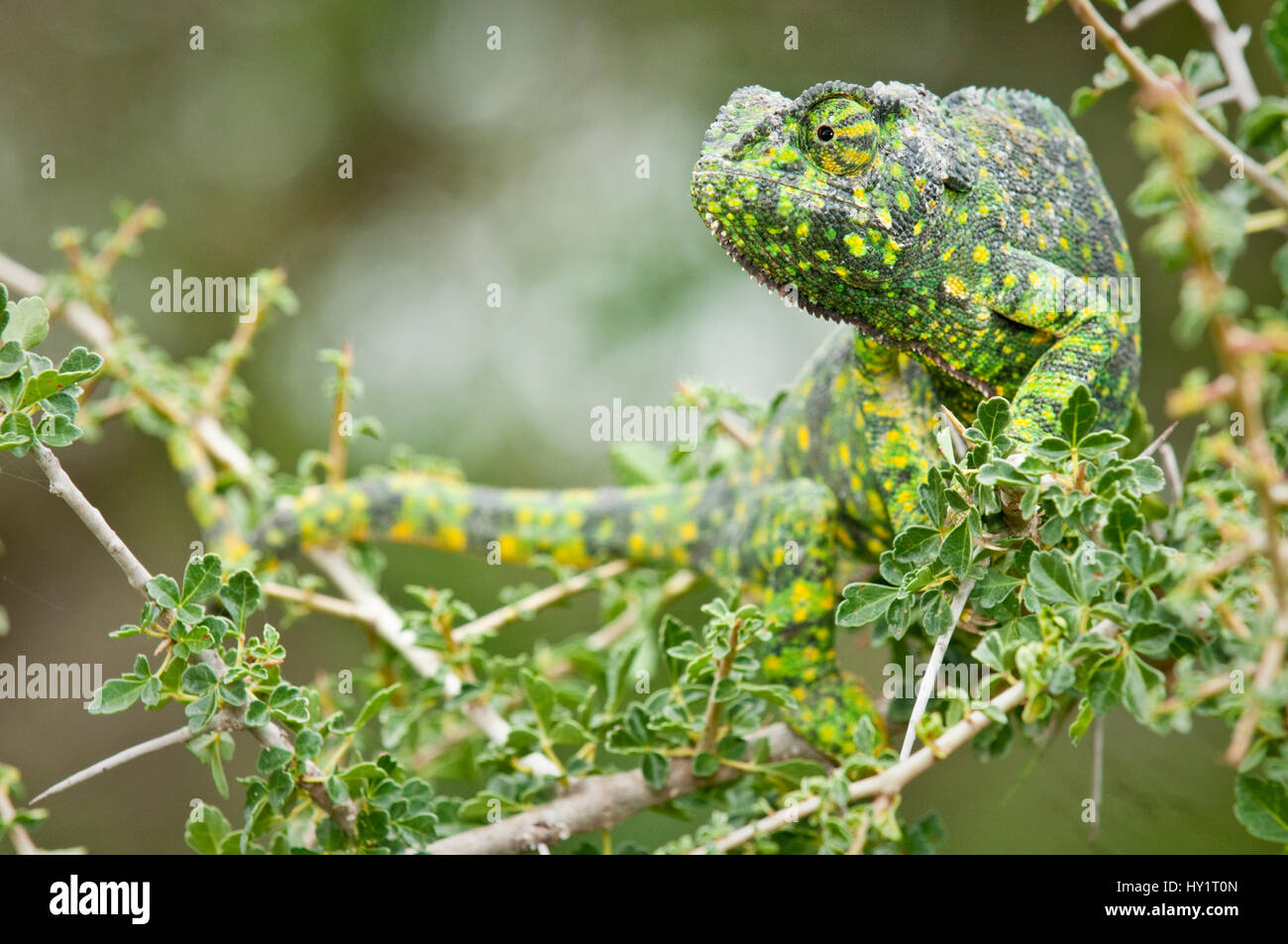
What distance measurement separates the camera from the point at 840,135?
205 centimetres

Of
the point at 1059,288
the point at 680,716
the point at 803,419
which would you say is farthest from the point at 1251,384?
the point at 803,419

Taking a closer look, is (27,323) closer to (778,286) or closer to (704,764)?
(778,286)

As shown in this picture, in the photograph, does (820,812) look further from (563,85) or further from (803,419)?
(563,85)

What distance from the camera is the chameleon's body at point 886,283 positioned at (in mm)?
2062

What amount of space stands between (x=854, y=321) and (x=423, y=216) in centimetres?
532

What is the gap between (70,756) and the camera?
600 cm

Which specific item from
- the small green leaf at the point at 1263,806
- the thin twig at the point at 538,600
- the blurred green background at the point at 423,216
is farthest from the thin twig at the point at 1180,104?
the blurred green background at the point at 423,216

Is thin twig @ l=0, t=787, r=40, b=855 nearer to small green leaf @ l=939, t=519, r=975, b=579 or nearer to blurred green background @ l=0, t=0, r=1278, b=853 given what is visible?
small green leaf @ l=939, t=519, r=975, b=579

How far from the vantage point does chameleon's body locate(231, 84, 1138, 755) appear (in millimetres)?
2062

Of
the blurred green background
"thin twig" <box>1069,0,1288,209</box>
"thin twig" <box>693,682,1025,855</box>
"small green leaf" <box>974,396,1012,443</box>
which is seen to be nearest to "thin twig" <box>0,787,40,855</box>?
"thin twig" <box>693,682,1025,855</box>

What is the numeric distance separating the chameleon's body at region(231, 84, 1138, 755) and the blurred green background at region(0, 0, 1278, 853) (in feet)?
8.66

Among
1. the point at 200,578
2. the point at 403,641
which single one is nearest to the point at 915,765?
the point at 200,578

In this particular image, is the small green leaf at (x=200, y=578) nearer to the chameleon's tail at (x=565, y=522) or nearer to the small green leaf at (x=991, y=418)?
the small green leaf at (x=991, y=418)

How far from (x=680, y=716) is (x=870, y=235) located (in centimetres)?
93
